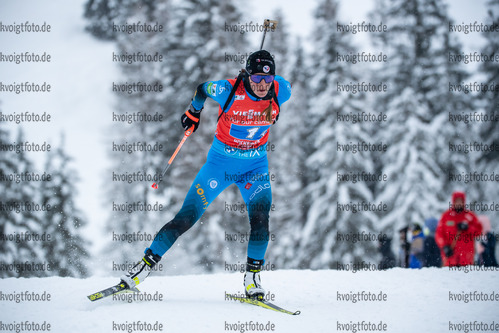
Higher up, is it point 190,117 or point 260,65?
point 260,65

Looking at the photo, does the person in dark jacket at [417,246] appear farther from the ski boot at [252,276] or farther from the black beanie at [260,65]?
the black beanie at [260,65]

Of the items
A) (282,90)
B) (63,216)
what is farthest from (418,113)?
(63,216)

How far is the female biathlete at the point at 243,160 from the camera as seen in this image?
4.55m

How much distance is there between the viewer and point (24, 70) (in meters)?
45.3

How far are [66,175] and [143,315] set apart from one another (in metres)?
16.2

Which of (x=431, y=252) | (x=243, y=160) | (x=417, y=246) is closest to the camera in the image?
(x=243, y=160)

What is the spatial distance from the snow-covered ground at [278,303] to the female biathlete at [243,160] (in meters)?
0.51

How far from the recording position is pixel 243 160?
16.0 feet

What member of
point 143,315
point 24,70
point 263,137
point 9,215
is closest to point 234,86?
point 263,137

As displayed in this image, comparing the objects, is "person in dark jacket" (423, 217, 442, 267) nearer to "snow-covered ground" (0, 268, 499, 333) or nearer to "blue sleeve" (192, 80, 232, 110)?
"snow-covered ground" (0, 268, 499, 333)

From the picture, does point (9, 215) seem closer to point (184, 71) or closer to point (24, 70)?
point (184, 71)

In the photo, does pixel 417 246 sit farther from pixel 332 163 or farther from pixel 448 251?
pixel 332 163

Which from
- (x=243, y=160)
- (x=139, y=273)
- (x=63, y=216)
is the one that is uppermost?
(x=243, y=160)

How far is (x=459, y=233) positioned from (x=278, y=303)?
5.02 metres
